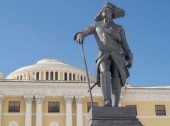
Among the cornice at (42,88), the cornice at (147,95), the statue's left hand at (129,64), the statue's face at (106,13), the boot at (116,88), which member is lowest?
the boot at (116,88)

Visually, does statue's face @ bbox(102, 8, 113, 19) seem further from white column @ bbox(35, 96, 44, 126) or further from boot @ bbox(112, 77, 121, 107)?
white column @ bbox(35, 96, 44, 126)

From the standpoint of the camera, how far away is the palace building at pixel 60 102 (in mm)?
47500

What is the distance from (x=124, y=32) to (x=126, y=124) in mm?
2393

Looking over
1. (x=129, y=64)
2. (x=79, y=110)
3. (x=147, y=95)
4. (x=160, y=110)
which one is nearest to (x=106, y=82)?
(x=129, y=64)

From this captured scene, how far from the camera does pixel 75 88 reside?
4922 cm

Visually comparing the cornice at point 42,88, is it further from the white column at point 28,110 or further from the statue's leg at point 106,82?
the statue's leg at point 106,82

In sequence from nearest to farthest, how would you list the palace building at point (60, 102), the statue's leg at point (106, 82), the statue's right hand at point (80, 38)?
1. the statue's leg at point (106, 82)
2. the statue's right hand at point (80, 38)
3. the palace building at point (60, 102)

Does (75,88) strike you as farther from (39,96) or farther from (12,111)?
(12,111)

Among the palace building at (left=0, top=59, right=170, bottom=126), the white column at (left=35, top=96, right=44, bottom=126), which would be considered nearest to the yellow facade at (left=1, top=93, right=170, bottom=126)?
the palace building at (left=0, top=59, right=170, bottom=126)

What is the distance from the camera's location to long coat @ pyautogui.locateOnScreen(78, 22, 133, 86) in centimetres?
901

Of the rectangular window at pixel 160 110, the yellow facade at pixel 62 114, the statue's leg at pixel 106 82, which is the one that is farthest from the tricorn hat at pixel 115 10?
the rectangular window at pixel 160 110

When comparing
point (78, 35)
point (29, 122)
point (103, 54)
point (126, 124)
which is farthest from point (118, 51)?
point (29, 122)

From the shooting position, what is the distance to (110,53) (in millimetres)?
9008

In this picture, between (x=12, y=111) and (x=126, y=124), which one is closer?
(x=126, y=124)
